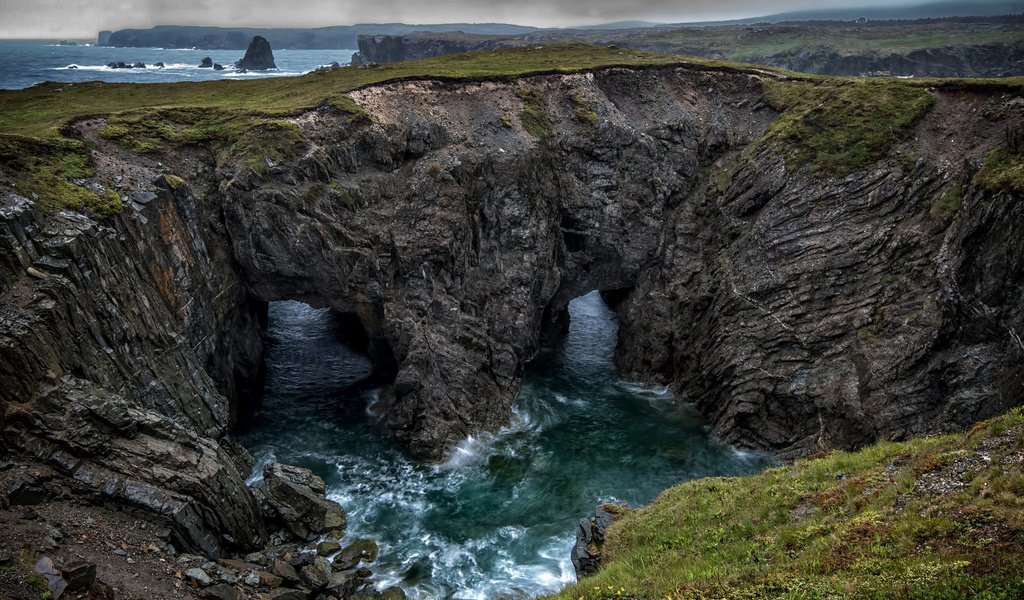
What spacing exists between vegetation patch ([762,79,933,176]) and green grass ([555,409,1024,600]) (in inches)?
1103

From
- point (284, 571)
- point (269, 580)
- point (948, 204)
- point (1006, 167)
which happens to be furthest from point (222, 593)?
point (1006, 167)

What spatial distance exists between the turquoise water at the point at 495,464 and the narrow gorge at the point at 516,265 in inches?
72.5

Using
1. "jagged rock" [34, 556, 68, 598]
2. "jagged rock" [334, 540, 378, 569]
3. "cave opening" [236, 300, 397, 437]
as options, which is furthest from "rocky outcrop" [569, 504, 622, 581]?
"cave opening" [236, 300, 397, 437]

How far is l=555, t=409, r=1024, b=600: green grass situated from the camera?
14.0 metres

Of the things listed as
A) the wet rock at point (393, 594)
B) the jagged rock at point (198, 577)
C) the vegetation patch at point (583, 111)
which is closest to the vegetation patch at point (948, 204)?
the vegetation patch at point (583, 111)

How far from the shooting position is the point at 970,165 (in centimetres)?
3822

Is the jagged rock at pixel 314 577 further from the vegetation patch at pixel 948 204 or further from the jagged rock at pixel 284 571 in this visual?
the vegetation patch at pixel 948 204

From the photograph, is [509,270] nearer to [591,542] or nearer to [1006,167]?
[591,542]

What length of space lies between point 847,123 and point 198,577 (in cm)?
4993

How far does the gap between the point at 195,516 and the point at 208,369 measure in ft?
50.2

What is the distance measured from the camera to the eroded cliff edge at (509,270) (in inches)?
1065

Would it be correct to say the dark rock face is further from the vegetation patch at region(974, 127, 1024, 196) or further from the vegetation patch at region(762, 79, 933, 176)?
the vegetation patch at region(762, 79, 933, 176)

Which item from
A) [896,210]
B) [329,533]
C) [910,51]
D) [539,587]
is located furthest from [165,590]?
[910,51]

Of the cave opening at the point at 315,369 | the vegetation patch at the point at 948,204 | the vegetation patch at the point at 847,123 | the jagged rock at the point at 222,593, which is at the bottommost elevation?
the cave opening at the point at 315,369
